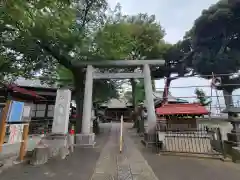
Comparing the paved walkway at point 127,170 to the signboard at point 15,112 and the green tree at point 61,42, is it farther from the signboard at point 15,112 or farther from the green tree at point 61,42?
the green tree at point 61,42

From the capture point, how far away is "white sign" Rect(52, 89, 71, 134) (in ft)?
23.0

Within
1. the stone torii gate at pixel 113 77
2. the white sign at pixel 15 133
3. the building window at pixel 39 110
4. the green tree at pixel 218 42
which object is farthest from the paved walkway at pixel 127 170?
the green tree at pixel 218 42

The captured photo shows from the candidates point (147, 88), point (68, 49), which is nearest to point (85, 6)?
point (68, 49)

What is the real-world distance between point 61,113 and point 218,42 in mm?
19898

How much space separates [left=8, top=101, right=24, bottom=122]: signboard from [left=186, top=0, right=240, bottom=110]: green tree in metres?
18.3

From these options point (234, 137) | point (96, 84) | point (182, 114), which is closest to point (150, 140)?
point (182, 114)

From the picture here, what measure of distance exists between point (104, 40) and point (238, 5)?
16.4 m

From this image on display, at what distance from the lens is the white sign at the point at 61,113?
702cm

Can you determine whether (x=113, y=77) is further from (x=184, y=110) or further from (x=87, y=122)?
(x=184, y=110)

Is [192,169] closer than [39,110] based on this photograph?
Yes

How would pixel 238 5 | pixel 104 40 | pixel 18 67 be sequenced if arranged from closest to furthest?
pixel 104 40
pixel 18 67
pixel 238 5

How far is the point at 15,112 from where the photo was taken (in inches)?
197

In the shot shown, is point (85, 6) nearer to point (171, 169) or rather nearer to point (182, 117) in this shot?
point (182, 117)

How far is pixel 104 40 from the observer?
9492 millimetres
